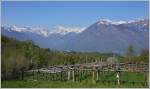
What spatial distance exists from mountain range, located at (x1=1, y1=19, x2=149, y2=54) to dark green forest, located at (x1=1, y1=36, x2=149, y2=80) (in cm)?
6

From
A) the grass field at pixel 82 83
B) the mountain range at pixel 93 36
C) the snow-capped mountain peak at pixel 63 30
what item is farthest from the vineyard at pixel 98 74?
the snow-capped mountain peak at pixel 63 30

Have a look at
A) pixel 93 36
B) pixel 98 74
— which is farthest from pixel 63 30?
pixel 98 74

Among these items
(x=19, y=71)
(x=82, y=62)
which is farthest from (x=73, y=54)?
(x=19, y=71)

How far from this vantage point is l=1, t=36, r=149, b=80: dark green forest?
5004 millimetres

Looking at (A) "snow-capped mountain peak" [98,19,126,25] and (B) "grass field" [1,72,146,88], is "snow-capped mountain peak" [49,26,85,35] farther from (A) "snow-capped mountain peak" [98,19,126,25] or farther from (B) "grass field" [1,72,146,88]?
(B) "grass field" [1,72,146,88]

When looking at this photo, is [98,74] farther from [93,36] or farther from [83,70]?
[93,36]

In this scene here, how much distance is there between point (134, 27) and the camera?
199 inches

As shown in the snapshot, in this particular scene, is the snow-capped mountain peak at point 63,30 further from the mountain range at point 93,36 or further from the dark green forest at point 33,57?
the dark green forest at point 33,57

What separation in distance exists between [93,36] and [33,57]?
0.73m

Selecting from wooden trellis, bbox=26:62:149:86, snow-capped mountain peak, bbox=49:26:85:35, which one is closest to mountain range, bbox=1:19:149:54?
snow-capped mountain peak, bbox=49:26:85:35

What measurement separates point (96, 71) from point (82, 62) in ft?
0.80

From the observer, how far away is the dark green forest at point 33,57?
16.4ft

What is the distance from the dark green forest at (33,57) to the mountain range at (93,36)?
2.4 inches

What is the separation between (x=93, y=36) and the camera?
17.6 ft
